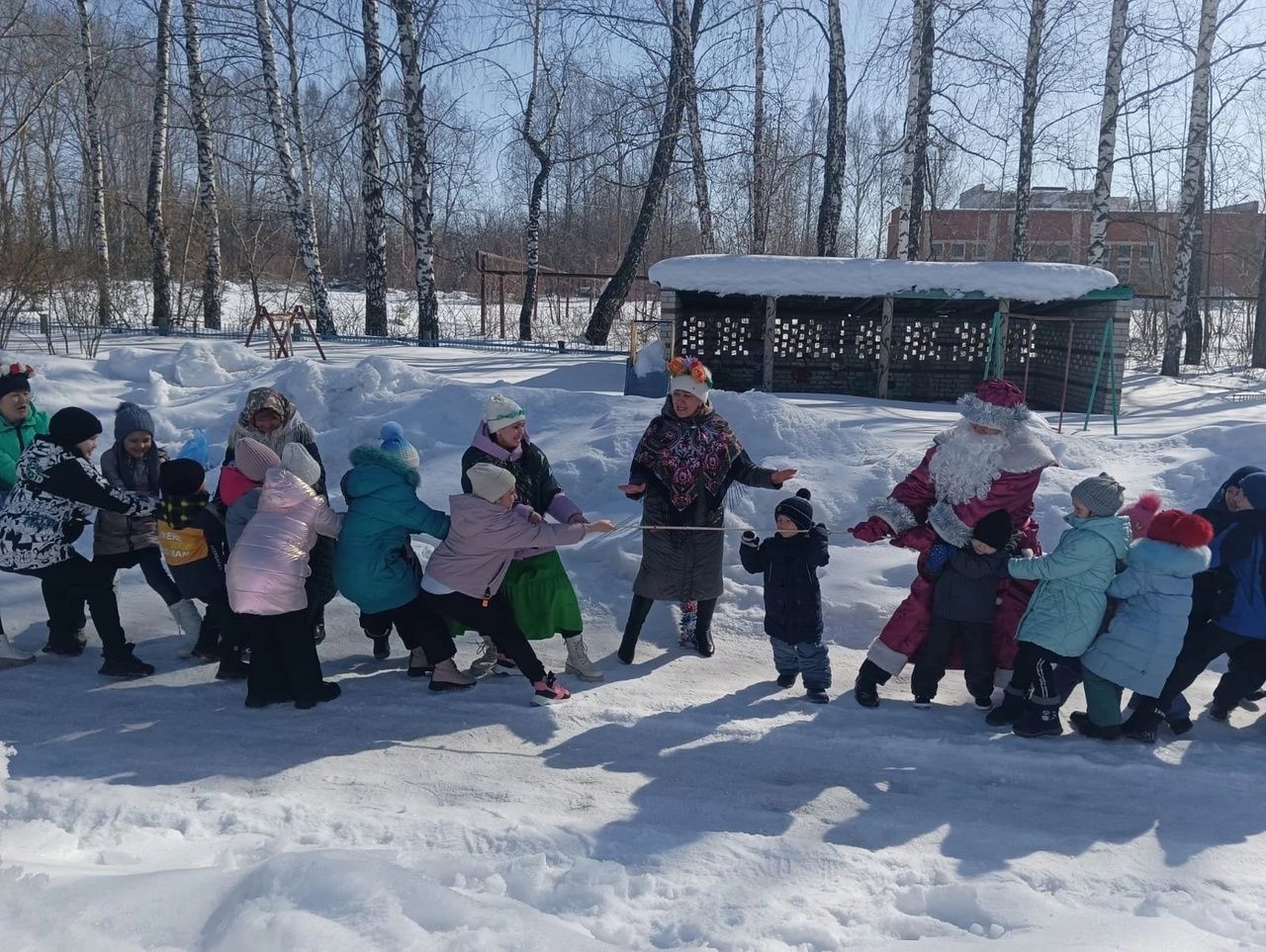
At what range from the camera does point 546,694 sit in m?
4.48

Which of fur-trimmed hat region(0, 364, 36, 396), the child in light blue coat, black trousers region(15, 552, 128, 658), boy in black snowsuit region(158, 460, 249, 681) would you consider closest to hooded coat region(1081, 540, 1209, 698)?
the child in light blue coat

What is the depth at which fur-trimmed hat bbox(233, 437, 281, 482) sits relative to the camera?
4.43 meters

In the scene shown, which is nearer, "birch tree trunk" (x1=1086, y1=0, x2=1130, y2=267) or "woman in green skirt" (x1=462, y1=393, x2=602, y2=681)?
"woman in green skirt" (x1=462, y1=393, x2=602, y2=681)

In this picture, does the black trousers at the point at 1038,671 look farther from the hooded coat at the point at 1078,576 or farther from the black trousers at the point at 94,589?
the black trousers at the point at 94,589

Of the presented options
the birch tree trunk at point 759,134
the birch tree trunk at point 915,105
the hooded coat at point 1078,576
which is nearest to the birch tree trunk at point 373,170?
the birch tree trunk at point 759,134

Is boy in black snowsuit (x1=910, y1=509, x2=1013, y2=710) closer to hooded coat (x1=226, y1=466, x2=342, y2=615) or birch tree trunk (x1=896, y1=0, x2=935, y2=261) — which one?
hooded coat (x1=226, y1=466, x2=342, y2=615)

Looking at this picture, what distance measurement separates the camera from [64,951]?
2.40 m

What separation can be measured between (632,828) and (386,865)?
921mm

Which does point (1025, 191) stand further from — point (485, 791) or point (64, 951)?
point (64, 951)

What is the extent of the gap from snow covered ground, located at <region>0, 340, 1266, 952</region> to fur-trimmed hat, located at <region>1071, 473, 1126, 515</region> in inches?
42.5

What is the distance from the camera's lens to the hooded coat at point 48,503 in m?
4.61

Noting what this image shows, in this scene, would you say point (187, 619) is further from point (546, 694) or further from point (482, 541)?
point (546, 694)

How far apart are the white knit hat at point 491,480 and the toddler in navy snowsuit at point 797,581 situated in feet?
3.94

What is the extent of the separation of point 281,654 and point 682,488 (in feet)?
7.12
